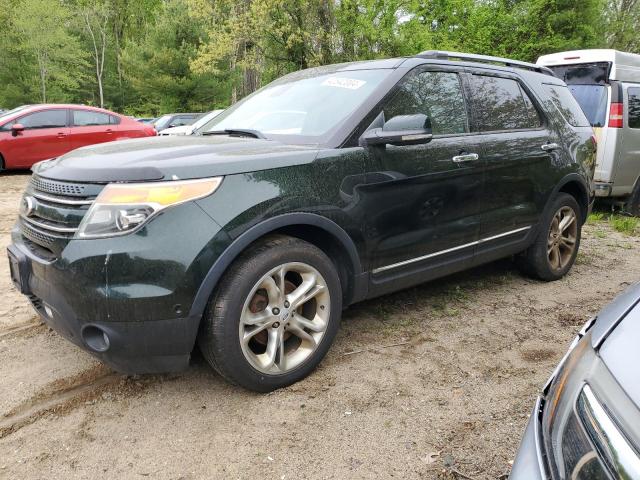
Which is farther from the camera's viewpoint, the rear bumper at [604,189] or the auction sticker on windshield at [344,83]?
the rear bumper at [604,189]

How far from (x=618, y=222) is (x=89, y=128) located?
10328 millimetres

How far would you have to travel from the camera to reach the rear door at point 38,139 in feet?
34.0

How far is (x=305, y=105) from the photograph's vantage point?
11.0 ft

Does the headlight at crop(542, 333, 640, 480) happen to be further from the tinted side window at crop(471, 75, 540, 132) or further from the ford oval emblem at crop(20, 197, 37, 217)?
the tinted side window at crop(471, 75, 540, 132)

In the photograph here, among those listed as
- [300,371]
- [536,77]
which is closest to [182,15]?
[536,77]

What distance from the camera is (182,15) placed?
→ 92.4 feet

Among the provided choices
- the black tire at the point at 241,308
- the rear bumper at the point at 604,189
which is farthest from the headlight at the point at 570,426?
the rear bumper at the point at 604,189

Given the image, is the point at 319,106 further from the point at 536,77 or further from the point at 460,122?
the point at 536,77

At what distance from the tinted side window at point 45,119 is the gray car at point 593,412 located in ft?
37.6

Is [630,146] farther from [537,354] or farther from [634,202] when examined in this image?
[537,354]

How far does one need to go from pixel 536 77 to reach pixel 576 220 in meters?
1.34

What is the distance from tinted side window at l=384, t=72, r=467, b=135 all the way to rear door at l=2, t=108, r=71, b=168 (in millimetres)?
9456

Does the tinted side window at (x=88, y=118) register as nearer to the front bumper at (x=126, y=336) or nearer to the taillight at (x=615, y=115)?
the front bumper at (x=126, y=336)

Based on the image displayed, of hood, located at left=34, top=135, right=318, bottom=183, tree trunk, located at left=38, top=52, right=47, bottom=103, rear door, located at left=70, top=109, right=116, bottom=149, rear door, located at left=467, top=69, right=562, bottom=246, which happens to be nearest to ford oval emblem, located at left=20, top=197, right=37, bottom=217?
hood, located at left=34, top=135, right=318, bottom=183
